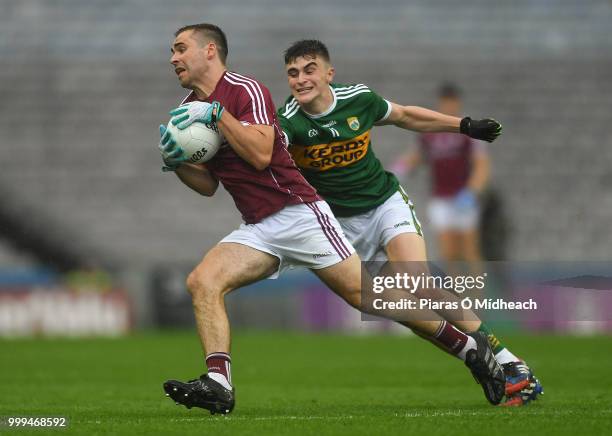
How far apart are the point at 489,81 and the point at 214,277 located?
1570 cm

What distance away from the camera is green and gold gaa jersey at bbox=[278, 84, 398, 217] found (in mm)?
7254

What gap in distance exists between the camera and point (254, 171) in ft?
21.8

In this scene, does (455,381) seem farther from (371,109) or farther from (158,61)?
(158,61)

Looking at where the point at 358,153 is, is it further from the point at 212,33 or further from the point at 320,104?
the point at 212,33

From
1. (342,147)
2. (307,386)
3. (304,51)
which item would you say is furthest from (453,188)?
(304,51)

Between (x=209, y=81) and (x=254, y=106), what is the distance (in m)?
0.35

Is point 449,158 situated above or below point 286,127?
above

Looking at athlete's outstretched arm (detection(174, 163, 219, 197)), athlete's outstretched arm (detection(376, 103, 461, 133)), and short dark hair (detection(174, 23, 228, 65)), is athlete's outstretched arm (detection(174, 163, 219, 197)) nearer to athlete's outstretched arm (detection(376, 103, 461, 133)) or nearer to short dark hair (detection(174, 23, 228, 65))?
short dark hair (detection(174, 23, 228, 65))

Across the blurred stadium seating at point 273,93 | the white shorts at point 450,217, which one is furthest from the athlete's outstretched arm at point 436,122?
the blurred stadium seating at point 273,93

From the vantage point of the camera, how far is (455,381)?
30.3 feet

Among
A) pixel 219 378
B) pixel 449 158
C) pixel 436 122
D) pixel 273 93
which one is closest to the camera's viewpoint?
pixel 219 378

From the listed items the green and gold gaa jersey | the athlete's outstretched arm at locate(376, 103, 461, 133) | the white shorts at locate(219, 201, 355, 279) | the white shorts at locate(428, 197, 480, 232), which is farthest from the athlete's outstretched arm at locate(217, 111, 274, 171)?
the white shorts at locate(428, 197, 480, 232)

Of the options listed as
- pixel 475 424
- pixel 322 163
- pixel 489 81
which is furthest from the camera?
pixel 489 81

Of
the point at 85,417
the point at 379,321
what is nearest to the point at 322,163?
the point at 85,417
